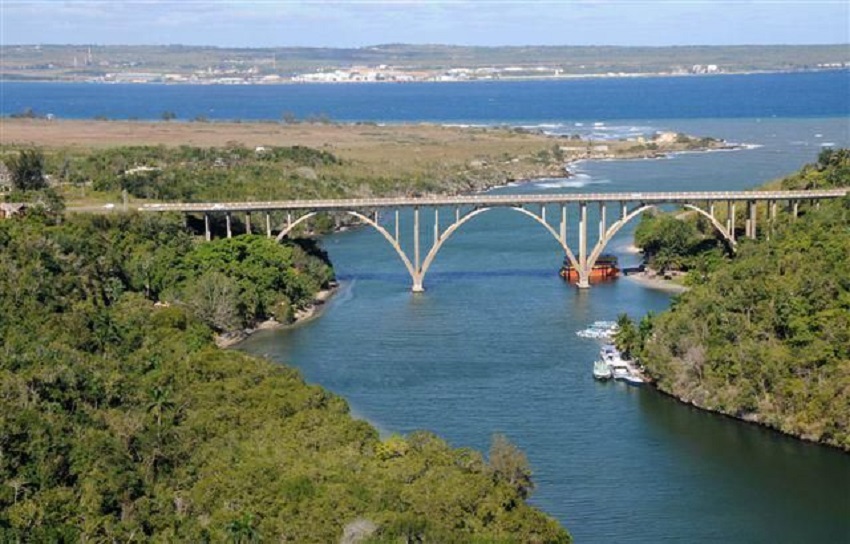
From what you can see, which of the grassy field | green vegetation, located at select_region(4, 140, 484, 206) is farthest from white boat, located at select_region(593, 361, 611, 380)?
green vegetation, located at select_region(4, 140, 484, 206)

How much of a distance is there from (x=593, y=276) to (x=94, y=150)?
6873 cm

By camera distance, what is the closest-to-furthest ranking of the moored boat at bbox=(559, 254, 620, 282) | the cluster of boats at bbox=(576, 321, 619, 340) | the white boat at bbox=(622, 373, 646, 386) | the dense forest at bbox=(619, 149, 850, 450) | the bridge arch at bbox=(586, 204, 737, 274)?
the dense forest at bbox=(619, 149, 850, 450)
the white boat at bbox=(622, 373, 646, 386)
the cluster of boats at bbox=(576, 321, 619, 340)
the bridge arch at bbox=(586, 204, 737, 274)
the moored boat at bbox=(559, 254, 620, 282)

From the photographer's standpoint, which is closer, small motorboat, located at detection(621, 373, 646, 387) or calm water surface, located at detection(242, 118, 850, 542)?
calm water surface, located at detection(242, 118, 850, 542)

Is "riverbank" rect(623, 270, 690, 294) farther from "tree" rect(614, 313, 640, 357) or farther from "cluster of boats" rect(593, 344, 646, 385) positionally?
"cluster of boats" rect(593, 344, 646, 385)

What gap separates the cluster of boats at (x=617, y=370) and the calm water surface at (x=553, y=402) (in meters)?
0.72

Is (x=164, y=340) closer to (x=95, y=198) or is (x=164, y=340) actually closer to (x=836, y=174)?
(x=95, y=198)

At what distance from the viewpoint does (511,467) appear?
44.1m

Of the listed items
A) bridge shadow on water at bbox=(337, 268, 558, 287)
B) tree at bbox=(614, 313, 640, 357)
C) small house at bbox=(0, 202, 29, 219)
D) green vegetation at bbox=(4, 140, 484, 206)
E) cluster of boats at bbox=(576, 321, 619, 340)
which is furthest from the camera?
green vegetation at bbox=(4, 140, 484, 206)

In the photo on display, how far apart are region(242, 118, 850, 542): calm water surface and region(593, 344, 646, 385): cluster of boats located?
0.72 meters

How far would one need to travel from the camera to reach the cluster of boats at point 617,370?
6019 cm

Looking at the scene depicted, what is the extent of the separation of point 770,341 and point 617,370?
6.87 m

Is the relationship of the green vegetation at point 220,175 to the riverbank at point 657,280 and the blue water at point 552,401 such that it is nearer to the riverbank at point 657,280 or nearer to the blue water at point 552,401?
the blue water at point 552,401

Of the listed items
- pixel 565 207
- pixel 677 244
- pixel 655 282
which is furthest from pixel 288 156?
pixel 655 282

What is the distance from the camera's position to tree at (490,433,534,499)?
43938 mm
